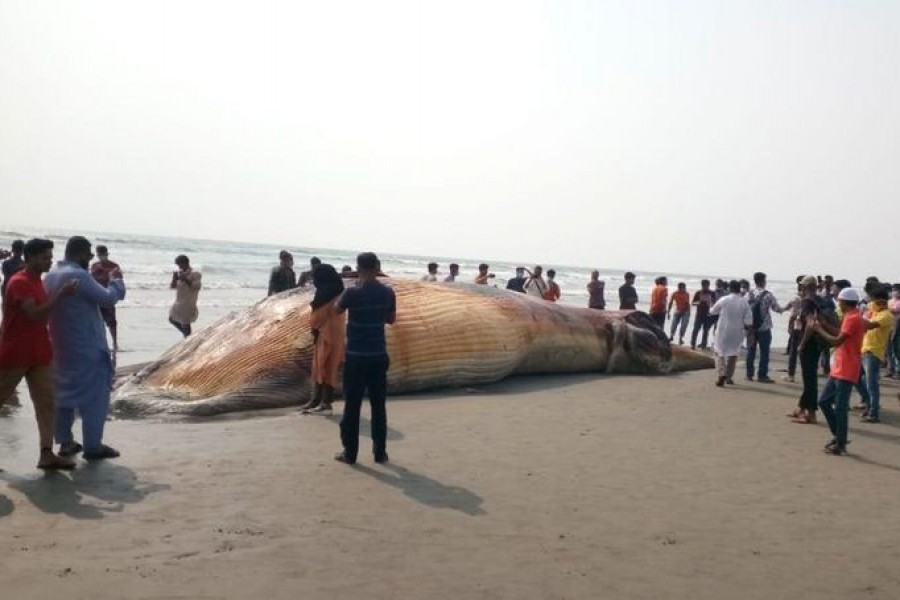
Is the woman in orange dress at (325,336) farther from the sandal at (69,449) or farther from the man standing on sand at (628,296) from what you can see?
the man standing on sand at (628,296)

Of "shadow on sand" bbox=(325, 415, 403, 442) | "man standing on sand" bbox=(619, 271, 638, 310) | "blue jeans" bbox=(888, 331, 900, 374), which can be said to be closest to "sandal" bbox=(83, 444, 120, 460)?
"shadow on sand" bbox=(325, 415, 403, 442)

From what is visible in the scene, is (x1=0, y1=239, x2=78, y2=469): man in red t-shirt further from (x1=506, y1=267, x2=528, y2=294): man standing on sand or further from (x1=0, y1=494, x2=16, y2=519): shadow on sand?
(x1=506, y1=267, x2=528, y2=294): man standing on sand

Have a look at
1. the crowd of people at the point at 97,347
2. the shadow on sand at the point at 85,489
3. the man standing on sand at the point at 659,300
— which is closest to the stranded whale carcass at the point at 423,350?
the crowd of people at the point at 97,347

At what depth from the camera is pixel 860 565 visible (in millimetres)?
4793

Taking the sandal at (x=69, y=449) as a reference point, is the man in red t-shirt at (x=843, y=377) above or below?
above

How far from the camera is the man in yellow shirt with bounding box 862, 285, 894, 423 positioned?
949cm

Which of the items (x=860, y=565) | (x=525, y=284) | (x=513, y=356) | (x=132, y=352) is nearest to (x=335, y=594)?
(x=860, y=565)

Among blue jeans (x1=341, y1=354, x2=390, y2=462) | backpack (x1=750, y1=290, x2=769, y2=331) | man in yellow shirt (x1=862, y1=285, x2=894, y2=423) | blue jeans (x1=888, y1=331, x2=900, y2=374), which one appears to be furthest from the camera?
blue jeans (x1=888, y1=331, x2=900, y2=374)

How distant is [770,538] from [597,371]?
8.39 meters

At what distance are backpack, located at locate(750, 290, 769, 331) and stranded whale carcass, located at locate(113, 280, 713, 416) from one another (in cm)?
Answer: 150

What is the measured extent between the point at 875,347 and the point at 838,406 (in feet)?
6.79

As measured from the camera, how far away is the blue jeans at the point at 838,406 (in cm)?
799

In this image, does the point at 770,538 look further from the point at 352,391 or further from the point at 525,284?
the point at 525,284

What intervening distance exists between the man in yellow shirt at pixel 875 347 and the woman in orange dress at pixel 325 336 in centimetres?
599
